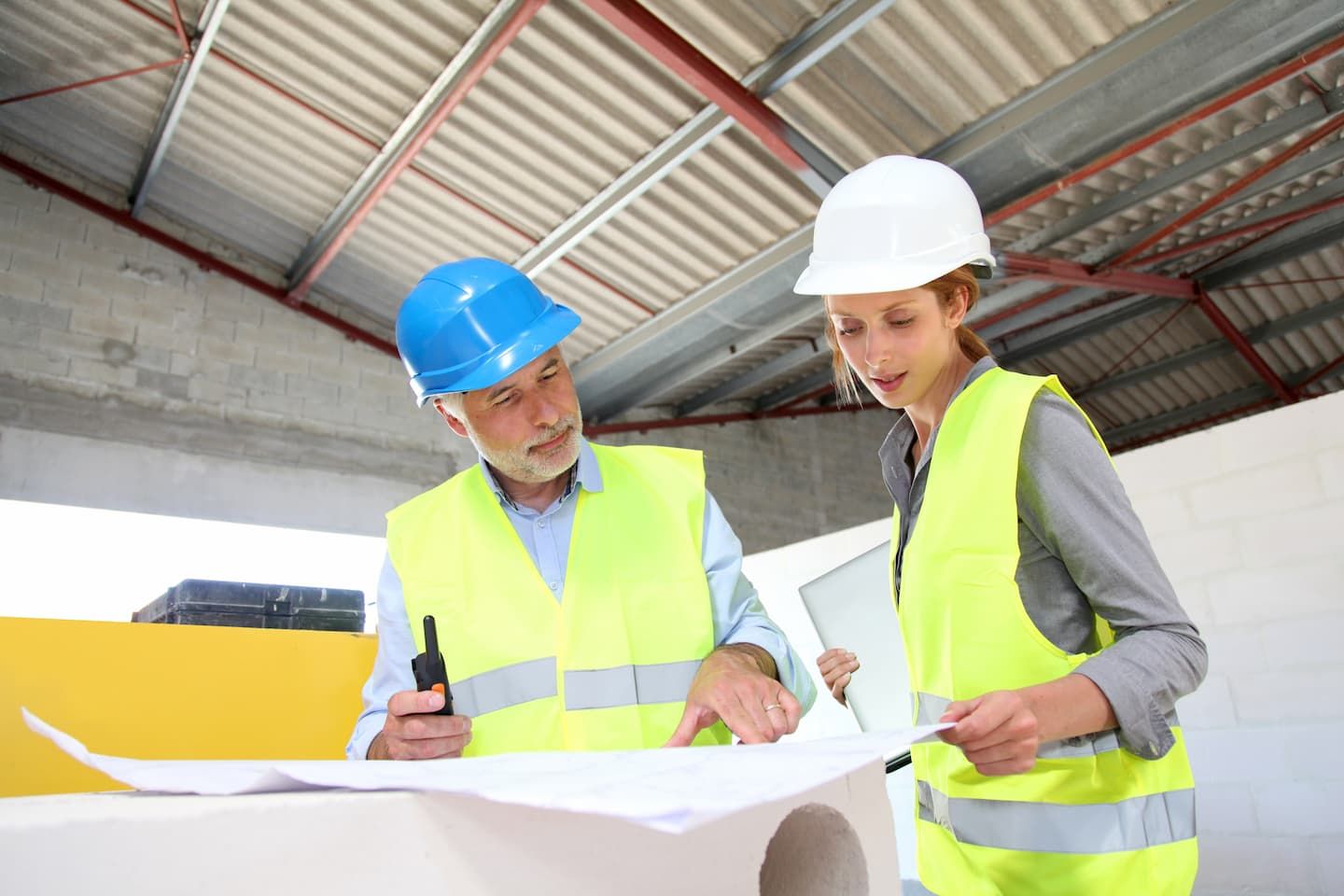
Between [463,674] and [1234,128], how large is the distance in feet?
18.7

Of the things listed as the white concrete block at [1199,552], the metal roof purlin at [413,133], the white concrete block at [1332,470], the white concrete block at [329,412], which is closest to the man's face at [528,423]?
the white concrete block at [1199,552]

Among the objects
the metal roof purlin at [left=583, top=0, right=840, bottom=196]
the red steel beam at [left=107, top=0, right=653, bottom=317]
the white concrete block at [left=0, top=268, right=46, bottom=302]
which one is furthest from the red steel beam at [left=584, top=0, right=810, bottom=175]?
the white concrete block at [left=0, top=268, right=46, bottom=302]

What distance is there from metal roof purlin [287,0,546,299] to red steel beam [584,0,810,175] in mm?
478

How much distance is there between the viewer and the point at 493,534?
1.89 m

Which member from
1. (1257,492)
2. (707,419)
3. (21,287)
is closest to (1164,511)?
(1257,492)

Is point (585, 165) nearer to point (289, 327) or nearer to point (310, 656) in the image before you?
point (289, 327)

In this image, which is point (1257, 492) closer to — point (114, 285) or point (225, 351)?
point (225, 351)

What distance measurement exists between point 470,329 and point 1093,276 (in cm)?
605

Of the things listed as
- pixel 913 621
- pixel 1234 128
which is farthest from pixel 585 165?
pixel 913 621

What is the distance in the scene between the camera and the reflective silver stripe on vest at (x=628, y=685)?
1.73m

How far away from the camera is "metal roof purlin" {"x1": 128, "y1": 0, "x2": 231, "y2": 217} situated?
6.00 metres

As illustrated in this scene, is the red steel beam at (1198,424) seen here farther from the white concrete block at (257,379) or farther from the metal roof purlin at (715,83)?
the white concrete block at (257,379)

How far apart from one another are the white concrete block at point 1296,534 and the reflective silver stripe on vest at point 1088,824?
295 cm

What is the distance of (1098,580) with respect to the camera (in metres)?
1.22
